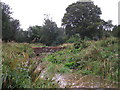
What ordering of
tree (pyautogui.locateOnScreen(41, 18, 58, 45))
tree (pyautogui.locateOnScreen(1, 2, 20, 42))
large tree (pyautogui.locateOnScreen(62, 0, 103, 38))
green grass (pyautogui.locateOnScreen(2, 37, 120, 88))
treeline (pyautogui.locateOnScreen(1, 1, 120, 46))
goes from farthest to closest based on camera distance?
1. large tree (pyautogui.locateOnScreen(62, 0, 103, 38))
2. treeline (pyautogui.locateOnScreen(1, 1, 120, 46))
3. tree (pyautogui.locateOnScreen(41, 18, 58, 45))
4. tree (pyautogui.locateOnScreen(1, 2, 20, 42))
5. green grass (pyautogui.locateOnScreen(2, 37, 120, 88))

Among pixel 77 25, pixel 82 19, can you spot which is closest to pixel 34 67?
pixel 77 25

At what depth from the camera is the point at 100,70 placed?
2.93 m

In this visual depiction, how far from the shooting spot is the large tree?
15945mm

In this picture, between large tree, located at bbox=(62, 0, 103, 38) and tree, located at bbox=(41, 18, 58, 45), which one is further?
large tree, located at bbox=(62, 0, 103, 38)

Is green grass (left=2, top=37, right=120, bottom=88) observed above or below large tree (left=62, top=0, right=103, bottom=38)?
below

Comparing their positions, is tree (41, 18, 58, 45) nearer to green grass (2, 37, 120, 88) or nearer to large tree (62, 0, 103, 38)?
large tree (62, 0, 103, 38)

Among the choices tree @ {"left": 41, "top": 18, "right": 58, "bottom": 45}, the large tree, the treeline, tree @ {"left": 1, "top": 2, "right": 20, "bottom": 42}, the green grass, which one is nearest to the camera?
the green grass

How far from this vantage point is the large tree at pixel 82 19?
52.3 ft

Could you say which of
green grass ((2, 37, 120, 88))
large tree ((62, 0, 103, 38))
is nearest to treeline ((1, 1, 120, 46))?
large tree ((62, 0, 103, 38))

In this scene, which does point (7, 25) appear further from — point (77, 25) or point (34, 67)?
point (34, 67)

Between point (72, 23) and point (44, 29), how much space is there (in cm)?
475

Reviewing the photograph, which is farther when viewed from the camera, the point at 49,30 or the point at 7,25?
the point at 49,30

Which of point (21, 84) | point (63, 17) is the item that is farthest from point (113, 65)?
point (63, 17)

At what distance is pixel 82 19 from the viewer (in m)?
16.9
